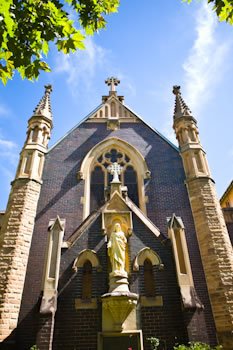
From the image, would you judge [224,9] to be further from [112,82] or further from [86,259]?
[112,82]

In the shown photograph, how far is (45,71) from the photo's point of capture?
4219mm

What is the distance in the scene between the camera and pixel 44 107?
45.0ft

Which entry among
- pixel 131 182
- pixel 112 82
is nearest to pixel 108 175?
pixel 131 182

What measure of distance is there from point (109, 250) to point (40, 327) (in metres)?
2.76

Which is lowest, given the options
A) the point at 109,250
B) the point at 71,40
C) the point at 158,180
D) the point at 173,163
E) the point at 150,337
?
the point at 150,337

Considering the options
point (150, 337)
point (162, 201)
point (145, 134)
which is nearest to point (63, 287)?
point (150, 337)

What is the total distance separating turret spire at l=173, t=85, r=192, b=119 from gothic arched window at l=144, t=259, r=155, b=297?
787 centimetres

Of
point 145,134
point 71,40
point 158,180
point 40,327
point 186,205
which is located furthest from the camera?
point 145,134

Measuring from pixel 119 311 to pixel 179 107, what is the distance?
1047cm

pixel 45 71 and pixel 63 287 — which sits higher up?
pixel 45 71

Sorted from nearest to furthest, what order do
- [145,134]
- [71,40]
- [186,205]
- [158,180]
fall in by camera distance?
[71,40]
[186,205]
[158,180]
[145,134]

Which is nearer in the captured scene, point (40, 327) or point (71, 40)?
point (71, 40)

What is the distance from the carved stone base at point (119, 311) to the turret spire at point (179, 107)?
9329 millimetres

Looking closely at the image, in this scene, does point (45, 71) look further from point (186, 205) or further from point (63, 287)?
point (186, 205)
